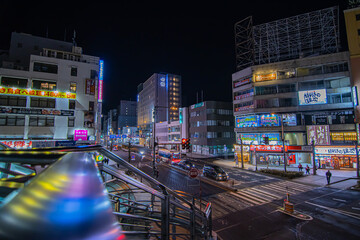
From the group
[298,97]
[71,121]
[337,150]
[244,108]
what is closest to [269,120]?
[244,108]

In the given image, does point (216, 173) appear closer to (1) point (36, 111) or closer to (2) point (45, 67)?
(1) point (36, 111)

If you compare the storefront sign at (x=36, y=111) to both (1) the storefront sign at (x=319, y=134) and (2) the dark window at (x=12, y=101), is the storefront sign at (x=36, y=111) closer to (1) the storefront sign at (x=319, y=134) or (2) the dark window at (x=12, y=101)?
(2) the dark window at (x=12, y=101)

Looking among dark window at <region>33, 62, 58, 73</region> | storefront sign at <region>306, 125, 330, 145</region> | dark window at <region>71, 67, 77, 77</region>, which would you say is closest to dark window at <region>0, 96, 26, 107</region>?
dark window at <region>33, 62, 58, 73</region>

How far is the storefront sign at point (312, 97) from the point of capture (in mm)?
34312

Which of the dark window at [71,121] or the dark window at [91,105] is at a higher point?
the dark window at [91,105]

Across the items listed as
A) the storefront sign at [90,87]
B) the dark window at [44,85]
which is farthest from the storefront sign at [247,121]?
the dark window at [44,85]

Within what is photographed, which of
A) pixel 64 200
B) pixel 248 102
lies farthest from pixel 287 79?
pixel 64 200

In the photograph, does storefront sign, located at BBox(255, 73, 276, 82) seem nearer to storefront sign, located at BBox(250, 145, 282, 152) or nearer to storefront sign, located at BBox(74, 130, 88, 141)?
storefront sign, located at BBox(250, 145, 282, 152)

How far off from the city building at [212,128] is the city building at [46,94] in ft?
107

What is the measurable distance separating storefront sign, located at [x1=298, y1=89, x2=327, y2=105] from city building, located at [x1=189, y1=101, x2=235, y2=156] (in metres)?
24.6

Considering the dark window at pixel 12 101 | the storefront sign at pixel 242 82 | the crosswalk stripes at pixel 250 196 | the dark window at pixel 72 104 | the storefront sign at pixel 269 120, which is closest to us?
the crosswalk stripes at pixel 250 196

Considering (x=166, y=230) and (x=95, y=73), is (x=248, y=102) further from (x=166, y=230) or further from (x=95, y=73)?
(x=166, y=230)

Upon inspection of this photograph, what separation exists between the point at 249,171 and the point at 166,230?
104 feet

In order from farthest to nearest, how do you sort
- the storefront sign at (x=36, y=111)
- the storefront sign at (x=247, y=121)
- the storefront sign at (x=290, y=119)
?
the storefront sign at (x=247, y=121)
the storefront sign at (x=290, y=119)
the storefront sign at (x=36, y=111)
